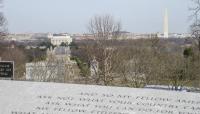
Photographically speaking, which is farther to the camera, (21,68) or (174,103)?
(21,68)

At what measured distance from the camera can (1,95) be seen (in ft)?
21.5

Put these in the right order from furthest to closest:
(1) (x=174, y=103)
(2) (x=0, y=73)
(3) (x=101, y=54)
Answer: (3) (x=101, y=54) < (2) (x=0, y=73) < (1) (x=174, y=103)

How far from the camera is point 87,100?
19.9ft

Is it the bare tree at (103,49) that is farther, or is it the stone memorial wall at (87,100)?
the bare tree at (103,49)

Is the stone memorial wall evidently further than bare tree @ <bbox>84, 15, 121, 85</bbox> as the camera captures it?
No

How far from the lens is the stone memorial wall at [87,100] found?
18.9 ft

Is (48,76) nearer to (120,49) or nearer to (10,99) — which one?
(120,49)

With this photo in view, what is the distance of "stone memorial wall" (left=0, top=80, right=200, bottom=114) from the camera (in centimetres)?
576

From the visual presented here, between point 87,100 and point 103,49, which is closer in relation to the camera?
point 87,100

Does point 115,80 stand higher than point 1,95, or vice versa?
point 1,95

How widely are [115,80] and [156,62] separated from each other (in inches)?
91.6

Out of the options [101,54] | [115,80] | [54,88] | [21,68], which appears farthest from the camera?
[101,54]

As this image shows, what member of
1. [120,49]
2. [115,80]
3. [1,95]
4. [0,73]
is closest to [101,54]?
[120,49]

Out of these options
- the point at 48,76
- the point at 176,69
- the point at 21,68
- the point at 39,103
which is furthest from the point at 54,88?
the point at 21,68
